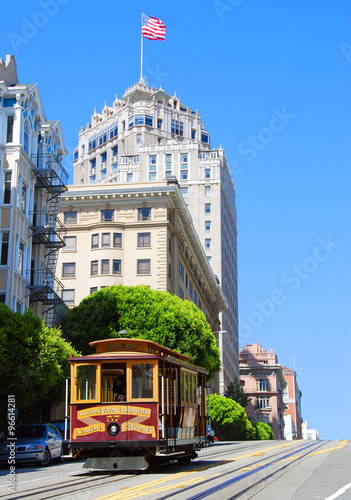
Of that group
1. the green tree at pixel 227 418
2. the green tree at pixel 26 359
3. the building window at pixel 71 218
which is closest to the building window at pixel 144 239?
the building window at pixel 71 218

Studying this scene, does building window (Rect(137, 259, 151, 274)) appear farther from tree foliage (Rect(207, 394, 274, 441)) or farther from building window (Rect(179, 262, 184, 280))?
tree foliage (Rect(207, 394, 274, 441))

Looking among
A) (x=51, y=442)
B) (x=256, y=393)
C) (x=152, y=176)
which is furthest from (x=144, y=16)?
(x=51, y=442)

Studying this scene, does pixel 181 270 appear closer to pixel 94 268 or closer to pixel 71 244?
pixel 94 268

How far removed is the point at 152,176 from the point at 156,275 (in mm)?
60534

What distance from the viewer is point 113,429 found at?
19.3 m

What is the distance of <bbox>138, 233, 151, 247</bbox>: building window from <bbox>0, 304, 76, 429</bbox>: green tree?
29.5m

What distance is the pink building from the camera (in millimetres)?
139125

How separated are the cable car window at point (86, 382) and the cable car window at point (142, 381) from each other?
1113 mm

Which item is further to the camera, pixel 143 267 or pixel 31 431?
pixel 143 267

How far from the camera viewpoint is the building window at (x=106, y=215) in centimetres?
6488

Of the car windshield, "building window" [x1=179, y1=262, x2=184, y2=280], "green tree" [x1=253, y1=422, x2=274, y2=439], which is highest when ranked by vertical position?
"building window" [x1=179, y1=262, x2=184, y2=280]

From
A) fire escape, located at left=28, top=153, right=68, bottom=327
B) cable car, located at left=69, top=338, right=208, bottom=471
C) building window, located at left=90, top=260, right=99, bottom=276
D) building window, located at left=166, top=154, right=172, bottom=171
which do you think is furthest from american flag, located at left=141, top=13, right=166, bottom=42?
cable car, located at left=69, top=338, right=208, bottom=471

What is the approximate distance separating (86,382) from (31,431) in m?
8.10

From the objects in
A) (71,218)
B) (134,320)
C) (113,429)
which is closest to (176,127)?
(71,218)
